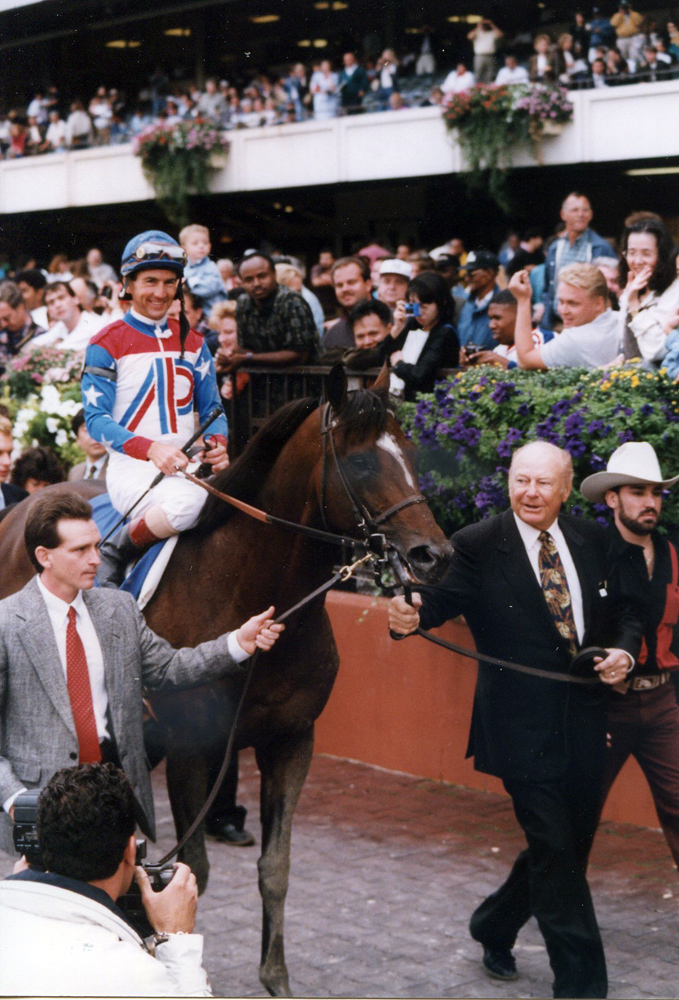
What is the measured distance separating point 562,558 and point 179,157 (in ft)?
16.6

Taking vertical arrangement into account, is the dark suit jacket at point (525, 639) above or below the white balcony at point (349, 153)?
below

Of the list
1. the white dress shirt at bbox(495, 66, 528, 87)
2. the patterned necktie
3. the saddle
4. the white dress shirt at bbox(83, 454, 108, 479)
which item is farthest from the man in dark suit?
the white dress shirt at bbox(495, 66, 528, 87)

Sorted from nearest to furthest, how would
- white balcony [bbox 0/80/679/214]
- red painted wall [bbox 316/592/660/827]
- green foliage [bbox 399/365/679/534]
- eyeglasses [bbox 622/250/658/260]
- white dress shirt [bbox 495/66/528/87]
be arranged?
green foliage [bbox 399/365/679/534] → eyeglasses [bbox 622/250/658/260] → red painted wall [bbox 316/592/660/827] → white balcony [bbox 0/80/679/214] → white dress shirt [bbox 495/66/528/87]

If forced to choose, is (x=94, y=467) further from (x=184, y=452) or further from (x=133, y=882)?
(x=133, y=882)

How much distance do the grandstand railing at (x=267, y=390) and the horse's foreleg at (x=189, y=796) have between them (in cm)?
253

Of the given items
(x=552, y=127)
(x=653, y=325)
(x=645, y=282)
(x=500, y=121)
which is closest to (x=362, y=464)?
(x=653, y=325)

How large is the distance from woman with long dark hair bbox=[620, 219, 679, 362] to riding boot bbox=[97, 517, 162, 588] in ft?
8.07

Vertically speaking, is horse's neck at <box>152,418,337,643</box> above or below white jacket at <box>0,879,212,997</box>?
above

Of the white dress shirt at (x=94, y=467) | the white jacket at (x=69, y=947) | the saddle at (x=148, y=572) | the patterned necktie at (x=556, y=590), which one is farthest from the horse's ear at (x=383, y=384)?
the white dress shirt at (x=94, y=467)

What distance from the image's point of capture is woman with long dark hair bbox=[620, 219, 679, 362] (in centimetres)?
562

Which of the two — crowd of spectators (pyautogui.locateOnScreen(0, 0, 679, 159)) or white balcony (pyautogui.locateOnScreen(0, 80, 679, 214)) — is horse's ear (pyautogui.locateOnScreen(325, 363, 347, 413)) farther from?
crowd of spectators (pyautogui.locateOnScreen(0, 0, 679, 159))

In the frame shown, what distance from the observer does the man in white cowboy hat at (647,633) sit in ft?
14.9

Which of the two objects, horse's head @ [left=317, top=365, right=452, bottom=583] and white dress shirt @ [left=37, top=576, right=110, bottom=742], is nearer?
white dress shirt @ [left=37, top=576, right=110, bottom=742]

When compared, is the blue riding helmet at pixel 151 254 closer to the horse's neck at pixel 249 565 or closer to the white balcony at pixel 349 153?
the white balcony at pixel 349 153
